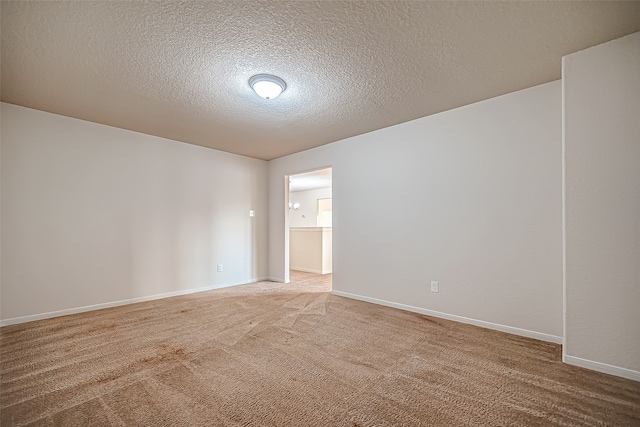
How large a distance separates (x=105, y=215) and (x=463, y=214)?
4495 mm

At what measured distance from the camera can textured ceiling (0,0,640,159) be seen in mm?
1753

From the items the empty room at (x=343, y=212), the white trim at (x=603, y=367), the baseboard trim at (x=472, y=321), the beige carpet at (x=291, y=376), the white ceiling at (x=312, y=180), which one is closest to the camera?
the beige carpet at (x=291, y=376)

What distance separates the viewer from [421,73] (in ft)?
8.05

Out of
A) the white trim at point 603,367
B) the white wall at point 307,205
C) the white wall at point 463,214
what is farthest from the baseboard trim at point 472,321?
the white wall at point 307,205

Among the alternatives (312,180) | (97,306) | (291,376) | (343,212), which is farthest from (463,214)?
(312,180)

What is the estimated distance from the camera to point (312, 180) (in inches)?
305

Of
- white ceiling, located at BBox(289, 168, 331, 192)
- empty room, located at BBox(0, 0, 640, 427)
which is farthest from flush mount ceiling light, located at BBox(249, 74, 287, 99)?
white ceiling, located at BBox(289, 168, 331, 192)

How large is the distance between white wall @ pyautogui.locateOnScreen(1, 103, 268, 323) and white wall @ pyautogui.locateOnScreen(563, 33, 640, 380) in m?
4.64

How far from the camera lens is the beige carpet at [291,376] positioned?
1.56 metres

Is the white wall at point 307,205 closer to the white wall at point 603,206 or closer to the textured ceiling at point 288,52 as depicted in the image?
the textured ceiling at point 288,52

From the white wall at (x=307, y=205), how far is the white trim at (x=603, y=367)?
7.43 m

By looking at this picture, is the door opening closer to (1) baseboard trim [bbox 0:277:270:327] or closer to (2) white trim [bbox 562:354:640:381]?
(1) baseboard trim [bbox 0:277:270:327]

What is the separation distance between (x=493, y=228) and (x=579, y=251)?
801 mm

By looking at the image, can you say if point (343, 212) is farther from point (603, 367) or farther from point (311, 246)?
point (603, 367)
